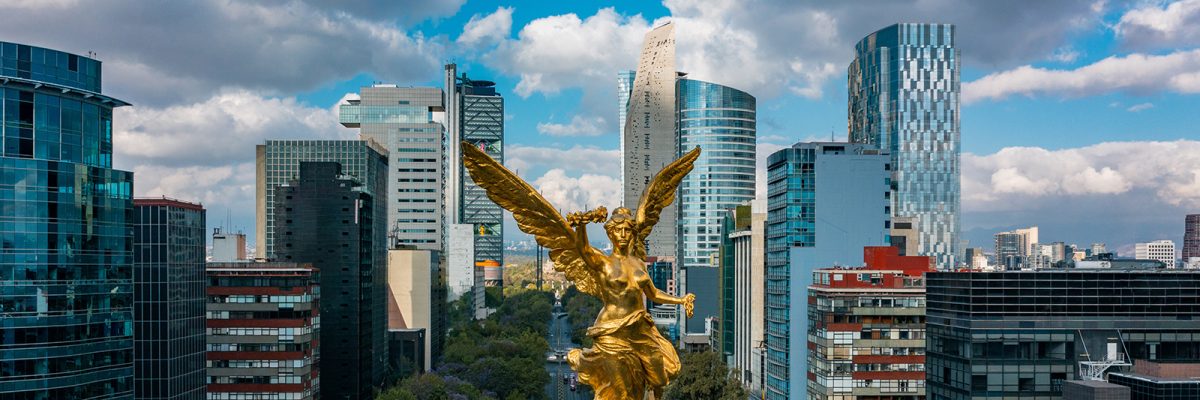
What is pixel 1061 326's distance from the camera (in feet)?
178

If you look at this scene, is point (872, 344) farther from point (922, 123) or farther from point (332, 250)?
point (922, 123)

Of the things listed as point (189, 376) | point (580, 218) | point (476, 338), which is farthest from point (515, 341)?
point (580, 218)

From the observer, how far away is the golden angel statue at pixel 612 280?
78.2 ft

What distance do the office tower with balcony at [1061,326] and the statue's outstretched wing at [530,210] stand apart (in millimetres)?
35840

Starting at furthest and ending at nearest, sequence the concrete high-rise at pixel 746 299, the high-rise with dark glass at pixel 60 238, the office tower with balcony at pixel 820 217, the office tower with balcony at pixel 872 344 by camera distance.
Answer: the concrete high-rise at pixel 746 299, the office tower with balcony at pixel 820 217, the office tower with balcony at pixel 872 344, the high-rise with dark glass at pixel 60 238

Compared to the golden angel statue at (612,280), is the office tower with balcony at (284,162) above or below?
above

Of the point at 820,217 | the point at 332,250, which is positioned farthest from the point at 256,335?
the point at 820,217

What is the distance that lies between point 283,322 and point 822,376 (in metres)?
33.8

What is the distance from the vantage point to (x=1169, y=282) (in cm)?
5488

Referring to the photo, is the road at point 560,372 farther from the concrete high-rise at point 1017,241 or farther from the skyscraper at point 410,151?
the concrete high-rise at point 1017,241

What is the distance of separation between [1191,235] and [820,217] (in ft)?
184

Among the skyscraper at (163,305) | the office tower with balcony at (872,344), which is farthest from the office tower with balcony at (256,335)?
the office tower with balcony at (872,344)

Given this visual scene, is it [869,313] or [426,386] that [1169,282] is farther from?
[426,386]

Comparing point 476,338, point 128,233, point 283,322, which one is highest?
point 128,233
